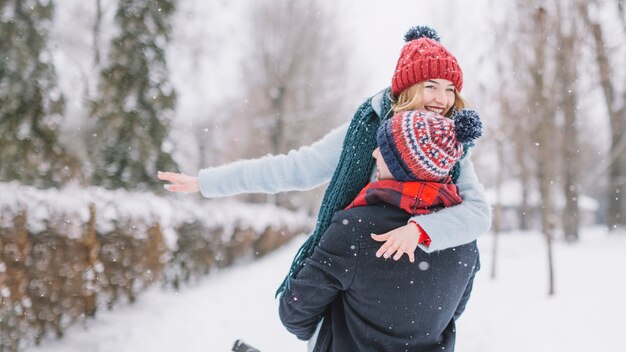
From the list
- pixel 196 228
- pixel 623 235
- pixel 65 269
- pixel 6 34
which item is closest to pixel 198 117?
pixel 196 228

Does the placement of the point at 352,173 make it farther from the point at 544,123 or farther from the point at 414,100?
the point at 544,123

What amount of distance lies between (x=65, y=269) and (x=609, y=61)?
12.5 meters

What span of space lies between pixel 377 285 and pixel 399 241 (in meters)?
0.17

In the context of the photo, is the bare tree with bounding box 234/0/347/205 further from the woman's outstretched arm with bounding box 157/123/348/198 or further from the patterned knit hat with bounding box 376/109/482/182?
the patterned knit hat with bounding box 376/109/482/182

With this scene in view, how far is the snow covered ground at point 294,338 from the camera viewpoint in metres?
5.04

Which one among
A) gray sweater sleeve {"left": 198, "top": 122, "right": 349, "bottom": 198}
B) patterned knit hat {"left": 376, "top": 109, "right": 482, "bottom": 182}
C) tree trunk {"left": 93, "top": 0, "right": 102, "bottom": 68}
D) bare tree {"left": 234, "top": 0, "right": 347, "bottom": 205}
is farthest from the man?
bare tree {"left": 234, "top": 0, "right": 347, "bottom": 205}

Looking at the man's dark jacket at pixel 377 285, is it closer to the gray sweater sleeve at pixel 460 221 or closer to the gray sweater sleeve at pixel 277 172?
the gray sweater sleeve at pixel 460 221

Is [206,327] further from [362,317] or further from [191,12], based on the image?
[191,12]

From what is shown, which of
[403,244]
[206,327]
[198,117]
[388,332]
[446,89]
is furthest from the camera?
[198,117]

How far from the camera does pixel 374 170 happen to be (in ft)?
5.18

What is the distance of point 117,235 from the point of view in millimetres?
5625

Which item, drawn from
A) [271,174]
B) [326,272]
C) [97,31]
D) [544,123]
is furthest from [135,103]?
[326,272]

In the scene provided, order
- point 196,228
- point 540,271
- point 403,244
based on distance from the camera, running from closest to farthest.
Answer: point 403,244 < point 196,228 < point 540,271

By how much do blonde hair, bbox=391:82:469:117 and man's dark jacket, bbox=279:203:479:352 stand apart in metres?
0.36
